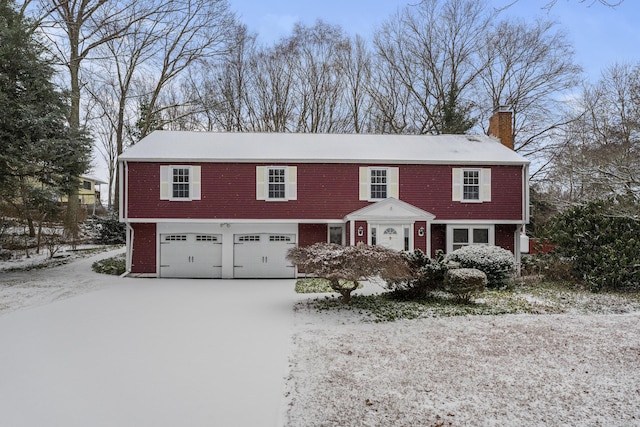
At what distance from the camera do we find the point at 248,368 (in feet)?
21.2

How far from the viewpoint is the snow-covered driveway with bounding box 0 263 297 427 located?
4.92 metres

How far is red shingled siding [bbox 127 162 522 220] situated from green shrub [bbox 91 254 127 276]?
2661mm

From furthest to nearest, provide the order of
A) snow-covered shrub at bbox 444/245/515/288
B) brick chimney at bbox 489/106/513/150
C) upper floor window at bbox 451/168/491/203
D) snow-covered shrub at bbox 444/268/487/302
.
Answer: brick chimney at bbox 489/106/513/150 < upper floor window at bbox 451/168/491/203 < snow-covered shrub at bbox 444/245/515/288 < snow-covered shrub at bbox 444/268/487/302

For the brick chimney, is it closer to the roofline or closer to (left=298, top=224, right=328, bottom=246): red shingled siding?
the roofline

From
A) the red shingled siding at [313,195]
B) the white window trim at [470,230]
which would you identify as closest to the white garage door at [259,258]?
the red shingled siding at [313,195]

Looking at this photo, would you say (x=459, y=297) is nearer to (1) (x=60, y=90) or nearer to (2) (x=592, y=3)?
(2) (x=592, y=3)

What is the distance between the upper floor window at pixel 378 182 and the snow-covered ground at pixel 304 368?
313 inches

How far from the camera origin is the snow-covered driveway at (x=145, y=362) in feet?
16.1

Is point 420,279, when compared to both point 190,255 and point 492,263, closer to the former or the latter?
point 492,263

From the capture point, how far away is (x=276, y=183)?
689 inches

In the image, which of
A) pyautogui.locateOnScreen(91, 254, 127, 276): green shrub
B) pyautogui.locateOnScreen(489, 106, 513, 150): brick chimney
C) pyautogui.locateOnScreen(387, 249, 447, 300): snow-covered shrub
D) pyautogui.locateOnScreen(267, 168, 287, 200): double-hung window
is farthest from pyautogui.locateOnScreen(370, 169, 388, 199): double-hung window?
pyautogui.locateOnScreen(91, 254, 127, 276): green shrub

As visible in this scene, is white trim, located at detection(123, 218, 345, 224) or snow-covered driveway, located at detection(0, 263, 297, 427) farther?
white trim, located at detection(123, 218, 345, 224)

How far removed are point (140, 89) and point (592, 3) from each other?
32.9 meters

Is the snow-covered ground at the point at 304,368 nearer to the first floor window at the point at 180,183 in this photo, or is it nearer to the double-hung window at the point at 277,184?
the first floor window at the point at 180,183
